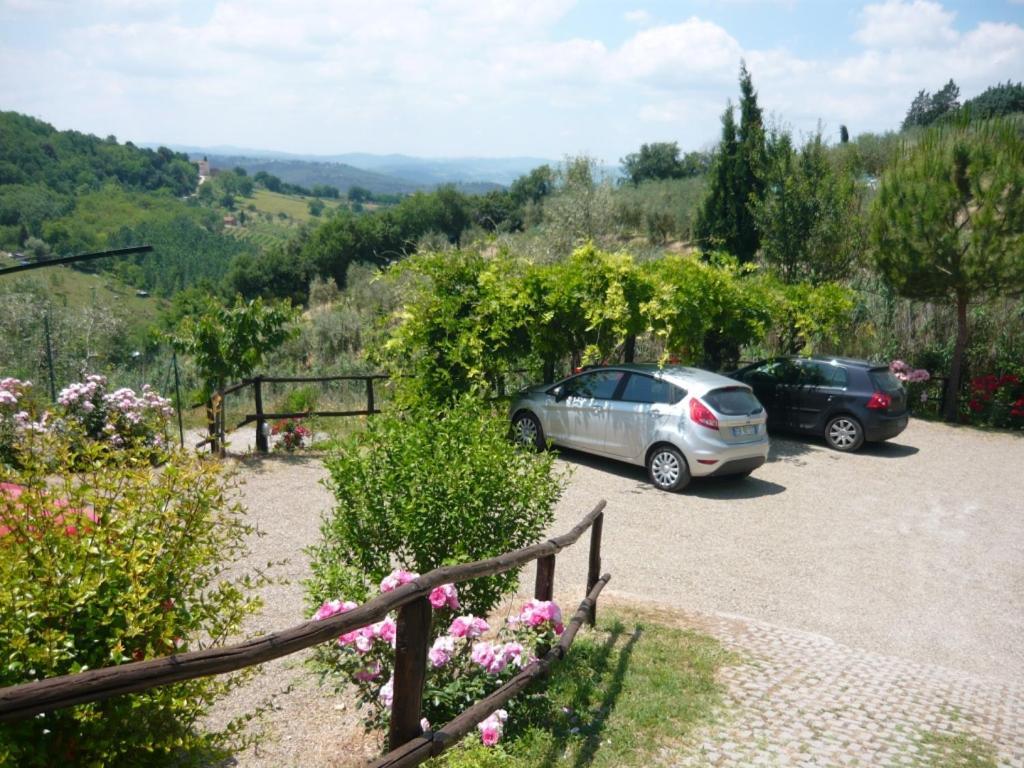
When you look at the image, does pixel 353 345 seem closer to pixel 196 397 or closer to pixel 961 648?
pixel 196 397

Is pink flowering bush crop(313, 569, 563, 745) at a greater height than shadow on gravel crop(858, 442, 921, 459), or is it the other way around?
pink flowering bush crop(313, 569, 563, 745)

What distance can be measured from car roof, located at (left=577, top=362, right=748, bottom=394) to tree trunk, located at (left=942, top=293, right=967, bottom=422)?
28.2 feet

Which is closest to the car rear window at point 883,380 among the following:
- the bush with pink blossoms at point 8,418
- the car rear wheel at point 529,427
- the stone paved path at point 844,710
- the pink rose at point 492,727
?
the car rear wheel at point 529,427

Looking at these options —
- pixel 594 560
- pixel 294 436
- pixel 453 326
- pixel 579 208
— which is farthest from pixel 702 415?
pixel 579 208

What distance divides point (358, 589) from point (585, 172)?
29863mm

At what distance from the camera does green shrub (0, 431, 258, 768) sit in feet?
8.68

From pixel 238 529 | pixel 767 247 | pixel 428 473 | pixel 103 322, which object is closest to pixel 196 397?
pixel 428 473

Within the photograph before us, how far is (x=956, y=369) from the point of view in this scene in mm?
17969

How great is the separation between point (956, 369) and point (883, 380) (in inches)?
185

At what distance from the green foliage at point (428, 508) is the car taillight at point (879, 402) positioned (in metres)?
10.5

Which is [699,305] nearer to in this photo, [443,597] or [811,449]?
[811,449]

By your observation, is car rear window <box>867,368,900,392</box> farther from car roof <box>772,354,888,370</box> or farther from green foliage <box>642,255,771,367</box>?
green foliage <box>642,255,771,367</box>

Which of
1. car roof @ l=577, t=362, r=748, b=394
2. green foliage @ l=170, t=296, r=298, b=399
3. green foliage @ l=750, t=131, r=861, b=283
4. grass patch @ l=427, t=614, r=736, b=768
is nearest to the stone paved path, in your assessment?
grass patch @ l=427, t=614, r=736, b=768

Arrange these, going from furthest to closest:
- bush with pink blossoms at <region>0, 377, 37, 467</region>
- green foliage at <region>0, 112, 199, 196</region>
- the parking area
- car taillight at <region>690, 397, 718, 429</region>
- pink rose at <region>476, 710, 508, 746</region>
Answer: green foliage at <region>0, 112, 199, 196</region>
car taillight at <region>690, 397, 718, 429</region>
bush with pink blossoms at <region>0, 377, 37, 467</region>
the parking area
pink rose at <region>476, 710, 508, 746</region>
